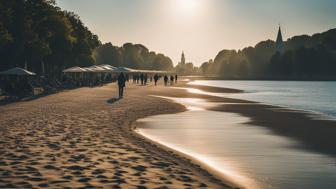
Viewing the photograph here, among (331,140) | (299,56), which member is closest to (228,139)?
(331,140)

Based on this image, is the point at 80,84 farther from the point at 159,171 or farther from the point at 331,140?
the point at 159,171

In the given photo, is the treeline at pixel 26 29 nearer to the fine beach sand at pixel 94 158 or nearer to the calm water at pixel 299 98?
the calm water at pixel 299 98

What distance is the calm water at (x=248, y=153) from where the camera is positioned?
28.9 feet

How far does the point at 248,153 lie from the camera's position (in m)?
11.8

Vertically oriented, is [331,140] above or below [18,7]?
below

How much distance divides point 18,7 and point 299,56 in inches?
4736

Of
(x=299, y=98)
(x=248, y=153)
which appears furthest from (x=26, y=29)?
(x=248, y=153)

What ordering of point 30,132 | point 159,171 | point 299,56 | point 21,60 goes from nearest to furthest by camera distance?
1. point 159,171
2. point 30,132
3. point 21,60
4. point 299,56

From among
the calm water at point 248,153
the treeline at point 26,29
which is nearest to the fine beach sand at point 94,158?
the calm water at point 248,153

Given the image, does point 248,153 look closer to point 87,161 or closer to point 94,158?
point 94,158

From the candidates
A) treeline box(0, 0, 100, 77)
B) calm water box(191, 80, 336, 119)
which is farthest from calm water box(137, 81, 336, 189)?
treeline box(0, 0, 100, 77)

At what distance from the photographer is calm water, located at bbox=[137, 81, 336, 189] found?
8.81 metres

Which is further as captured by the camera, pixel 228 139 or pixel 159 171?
pixel 228 139

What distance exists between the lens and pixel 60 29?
190 ft
